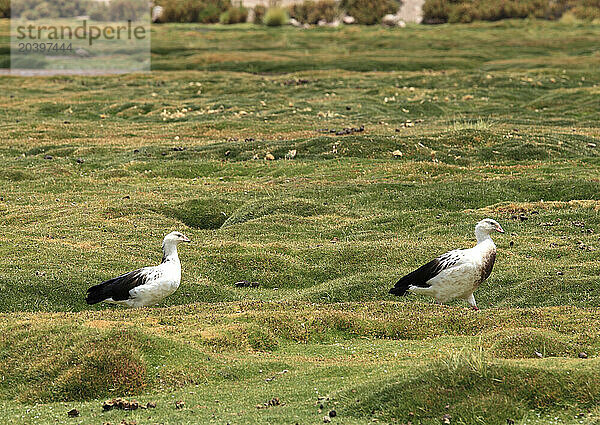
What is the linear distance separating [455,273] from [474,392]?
19.8 ft

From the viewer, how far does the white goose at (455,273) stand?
15.8m

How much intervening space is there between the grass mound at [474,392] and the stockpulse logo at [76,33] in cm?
11425

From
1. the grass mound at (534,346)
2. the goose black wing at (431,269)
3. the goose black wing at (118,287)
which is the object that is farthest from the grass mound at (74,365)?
the goose black wing at (431,269)

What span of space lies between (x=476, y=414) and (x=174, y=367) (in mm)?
4810

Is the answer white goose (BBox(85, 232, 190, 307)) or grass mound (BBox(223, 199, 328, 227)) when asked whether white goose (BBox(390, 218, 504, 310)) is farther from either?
grass mound (BBox(223, 199, 328, 227))

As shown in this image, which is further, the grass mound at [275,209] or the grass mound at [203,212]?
the grass mound at [203,212]

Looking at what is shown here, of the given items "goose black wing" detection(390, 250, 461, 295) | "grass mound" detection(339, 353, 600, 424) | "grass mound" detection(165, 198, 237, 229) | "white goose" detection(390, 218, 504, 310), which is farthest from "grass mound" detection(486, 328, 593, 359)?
"grass mound" detection(165, 198, 237, 229)

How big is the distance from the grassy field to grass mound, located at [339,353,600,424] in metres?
0.03

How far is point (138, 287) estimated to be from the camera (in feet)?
53.0

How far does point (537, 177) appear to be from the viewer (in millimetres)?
30281

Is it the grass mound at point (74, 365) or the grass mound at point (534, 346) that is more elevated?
the grass mound at point (534, 346)

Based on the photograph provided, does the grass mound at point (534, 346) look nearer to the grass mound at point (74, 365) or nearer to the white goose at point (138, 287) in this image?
the grass mound at point (74, 365)

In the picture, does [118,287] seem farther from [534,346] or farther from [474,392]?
[474,392]

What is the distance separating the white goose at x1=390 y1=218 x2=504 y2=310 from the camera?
1577 centimetres
